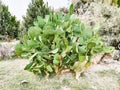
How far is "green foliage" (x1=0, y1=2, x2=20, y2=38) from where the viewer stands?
28.0 feet

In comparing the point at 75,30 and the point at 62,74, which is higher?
the point at 75,30

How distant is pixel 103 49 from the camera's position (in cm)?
520

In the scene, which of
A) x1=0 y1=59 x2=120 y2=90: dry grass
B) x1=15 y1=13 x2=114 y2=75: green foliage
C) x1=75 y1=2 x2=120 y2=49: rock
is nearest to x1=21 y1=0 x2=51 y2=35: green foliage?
x1=75 y1=2 x2=120 y2=49: rock

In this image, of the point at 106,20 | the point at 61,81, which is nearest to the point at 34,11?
the point at 106,20

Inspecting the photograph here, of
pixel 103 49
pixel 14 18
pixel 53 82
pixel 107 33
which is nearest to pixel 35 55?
pixel 53 82

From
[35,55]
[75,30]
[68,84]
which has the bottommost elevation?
[68,84]

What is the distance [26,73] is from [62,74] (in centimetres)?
63

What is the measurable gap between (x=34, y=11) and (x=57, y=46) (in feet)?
11.4

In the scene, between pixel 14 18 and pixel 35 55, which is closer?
pixel 35 55

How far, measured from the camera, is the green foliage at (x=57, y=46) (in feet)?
16.3

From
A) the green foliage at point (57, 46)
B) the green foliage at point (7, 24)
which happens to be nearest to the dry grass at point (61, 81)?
the green foliage at point (57, 46)

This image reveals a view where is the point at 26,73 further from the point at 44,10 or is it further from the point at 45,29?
the point at 44,10

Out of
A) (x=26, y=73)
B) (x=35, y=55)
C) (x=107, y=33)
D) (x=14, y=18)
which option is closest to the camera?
(x=35, y=55)

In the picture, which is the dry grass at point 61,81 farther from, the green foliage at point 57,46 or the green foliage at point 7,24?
the green foliage at point 7,24
